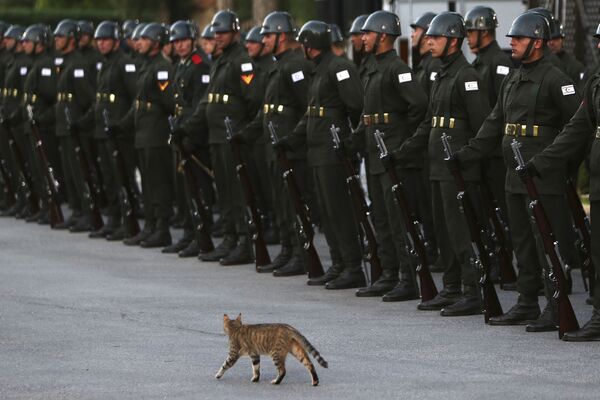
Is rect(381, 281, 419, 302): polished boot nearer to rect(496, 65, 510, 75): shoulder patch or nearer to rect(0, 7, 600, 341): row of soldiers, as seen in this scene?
rect(0, 7, 600, 341): row of soldiers

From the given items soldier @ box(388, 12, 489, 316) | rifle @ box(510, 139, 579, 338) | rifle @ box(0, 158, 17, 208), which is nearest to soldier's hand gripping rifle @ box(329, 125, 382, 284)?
soldier @ box(388, 12, 489, 316)

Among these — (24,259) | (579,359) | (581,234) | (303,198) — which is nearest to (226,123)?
(303,198)

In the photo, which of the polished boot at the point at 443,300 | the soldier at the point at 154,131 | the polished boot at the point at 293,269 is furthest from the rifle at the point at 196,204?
the polished boot at the point at 443,300

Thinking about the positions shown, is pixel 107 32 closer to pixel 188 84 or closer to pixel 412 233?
pixel 188 84

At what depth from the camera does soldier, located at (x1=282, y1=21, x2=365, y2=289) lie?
13547 mm

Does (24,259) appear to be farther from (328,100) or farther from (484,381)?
(484,381)

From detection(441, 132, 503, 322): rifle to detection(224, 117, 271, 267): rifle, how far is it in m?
3.65

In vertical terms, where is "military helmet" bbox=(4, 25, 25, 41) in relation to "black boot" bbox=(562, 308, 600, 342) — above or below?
above

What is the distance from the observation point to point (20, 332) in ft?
37.0

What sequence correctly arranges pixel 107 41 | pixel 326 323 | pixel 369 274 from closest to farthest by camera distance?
pixel 326 323
pixel 369 274
pixel 107 41

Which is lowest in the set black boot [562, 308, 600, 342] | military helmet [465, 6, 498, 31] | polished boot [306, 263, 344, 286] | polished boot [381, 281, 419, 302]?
polished boot [306, 263, 344, 286]

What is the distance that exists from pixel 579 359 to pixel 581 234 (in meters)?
3.04

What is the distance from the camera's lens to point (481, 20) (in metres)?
13.5

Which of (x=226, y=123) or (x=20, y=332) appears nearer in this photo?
(x=20, y=332)
